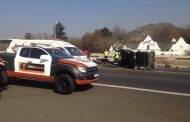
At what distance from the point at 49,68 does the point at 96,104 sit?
10.7 ft

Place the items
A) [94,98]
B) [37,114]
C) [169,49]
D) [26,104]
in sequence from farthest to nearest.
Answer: [169,49] < [94,98] < [26,104] < [37,114]

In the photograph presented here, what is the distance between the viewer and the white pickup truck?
13039 mm

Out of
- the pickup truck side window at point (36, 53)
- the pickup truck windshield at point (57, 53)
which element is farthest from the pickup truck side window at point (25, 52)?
the pickup truck windshield at point (57, 53)

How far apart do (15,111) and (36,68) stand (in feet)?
14.0

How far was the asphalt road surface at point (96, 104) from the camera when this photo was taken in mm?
9109

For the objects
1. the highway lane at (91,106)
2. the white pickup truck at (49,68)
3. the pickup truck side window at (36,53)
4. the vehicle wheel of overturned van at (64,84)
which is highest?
the pickup truck side window at (36,53)

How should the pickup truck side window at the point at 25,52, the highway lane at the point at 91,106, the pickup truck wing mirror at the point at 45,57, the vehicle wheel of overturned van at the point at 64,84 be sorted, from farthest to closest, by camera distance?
1. the pickup truck side window at the point at 25,52
2. the pickup truck wing mirror at the point at 45,57
3. the vehicle wheel of overturned van at the point at 64,84
4. the highway lane at the point at 91,106

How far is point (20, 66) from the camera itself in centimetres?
1426

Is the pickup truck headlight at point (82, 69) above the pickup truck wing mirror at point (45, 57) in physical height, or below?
below

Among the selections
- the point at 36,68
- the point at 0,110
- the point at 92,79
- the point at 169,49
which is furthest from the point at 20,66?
the point at 169,49

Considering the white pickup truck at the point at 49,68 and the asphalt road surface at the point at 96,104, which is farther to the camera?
the white pickup truck at the point at 49,68

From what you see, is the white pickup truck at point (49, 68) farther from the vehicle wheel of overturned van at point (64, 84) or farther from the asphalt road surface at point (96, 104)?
the asphalt road surface at point (96, 104)

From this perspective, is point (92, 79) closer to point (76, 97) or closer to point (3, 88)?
point (76, 97)

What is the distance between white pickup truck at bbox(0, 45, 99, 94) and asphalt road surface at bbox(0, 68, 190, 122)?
0.45 metres
